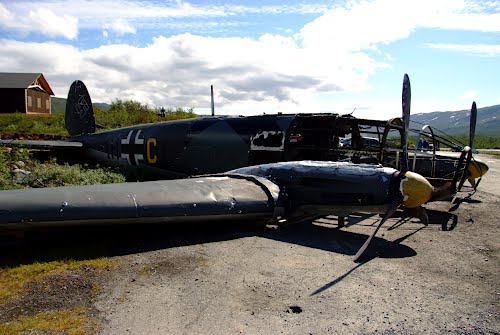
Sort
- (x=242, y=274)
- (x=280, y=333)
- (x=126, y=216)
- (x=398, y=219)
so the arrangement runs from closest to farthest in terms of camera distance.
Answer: (x=280, y=333)
(x=242, y=274)
(x=126, y=216)
(x=398, y=219)

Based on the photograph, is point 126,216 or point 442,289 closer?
point 442,289

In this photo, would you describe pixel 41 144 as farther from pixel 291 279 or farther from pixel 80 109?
pixel 291 279

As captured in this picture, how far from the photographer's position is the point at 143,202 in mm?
6230

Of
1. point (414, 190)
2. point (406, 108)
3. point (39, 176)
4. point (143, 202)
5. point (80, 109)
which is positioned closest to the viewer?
point (143, 202)

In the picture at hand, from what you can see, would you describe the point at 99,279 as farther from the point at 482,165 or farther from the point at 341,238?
the point at 482,165

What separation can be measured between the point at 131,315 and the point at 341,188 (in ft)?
14.0

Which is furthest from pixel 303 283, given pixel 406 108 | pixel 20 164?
pixel 20 164

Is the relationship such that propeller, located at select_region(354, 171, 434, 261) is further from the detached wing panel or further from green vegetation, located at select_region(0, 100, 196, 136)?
green vegetation, located at select_region(0, 100, 196, 136)

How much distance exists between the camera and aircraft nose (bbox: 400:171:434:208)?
6.55m

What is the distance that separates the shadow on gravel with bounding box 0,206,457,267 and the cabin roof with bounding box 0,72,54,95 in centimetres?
5020

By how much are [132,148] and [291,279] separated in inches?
385

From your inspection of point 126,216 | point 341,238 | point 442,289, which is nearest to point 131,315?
point 126,216

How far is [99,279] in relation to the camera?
4.96 m

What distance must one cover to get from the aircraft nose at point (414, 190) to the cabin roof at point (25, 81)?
5272 cm
